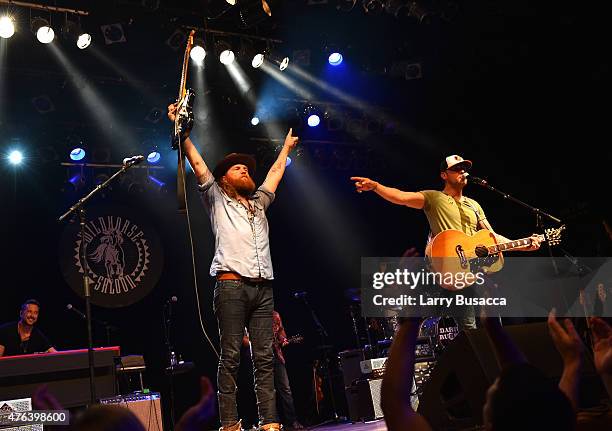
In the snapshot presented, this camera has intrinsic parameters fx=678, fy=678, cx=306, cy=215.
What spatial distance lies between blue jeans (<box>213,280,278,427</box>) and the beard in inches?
28.0

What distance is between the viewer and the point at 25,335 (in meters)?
8.63

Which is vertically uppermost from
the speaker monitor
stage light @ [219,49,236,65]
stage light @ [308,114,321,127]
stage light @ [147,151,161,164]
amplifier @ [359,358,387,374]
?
stage light @ [219,49,236,65]

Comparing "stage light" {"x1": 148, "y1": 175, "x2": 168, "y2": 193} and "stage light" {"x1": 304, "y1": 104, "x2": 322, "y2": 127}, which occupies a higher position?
"stage light" {"x1": 304, "y1": 104, "x2": 322, "y2": 127}

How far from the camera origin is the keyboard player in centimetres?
847

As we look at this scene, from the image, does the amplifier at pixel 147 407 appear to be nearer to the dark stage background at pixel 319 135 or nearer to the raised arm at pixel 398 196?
the dark stage background at pixel 319 135

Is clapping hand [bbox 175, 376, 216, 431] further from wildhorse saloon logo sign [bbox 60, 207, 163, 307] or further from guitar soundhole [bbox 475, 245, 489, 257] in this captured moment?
wildhorse saloon logo sign [bbox 60, 207, 163, 307]

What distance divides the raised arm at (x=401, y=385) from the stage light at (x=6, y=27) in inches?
275

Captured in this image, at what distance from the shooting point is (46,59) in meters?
8.61

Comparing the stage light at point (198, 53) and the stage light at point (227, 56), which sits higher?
the stage light at point (227, 56)

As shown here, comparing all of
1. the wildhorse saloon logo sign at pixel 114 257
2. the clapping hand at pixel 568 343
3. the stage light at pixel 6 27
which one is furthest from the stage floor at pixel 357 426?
the stage light at pixel 6 27

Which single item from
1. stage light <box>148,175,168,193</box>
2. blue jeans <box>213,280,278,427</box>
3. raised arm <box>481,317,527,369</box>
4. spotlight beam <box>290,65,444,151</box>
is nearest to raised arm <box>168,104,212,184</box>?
blue jeans <box>213,280,278,427</box>

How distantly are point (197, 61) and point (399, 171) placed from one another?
4.59 metres

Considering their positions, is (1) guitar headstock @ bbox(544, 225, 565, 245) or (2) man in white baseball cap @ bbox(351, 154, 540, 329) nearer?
(2) man in white baseball cap @ bbox(351, 154, 540, 329)

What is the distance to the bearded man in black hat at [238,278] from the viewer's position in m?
4.44
